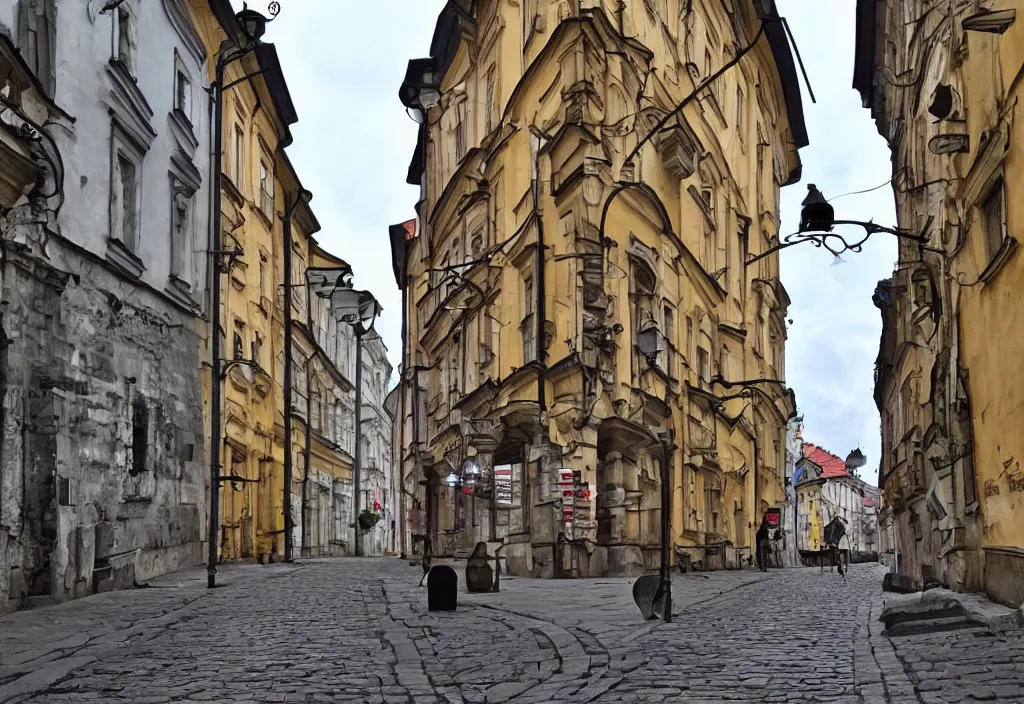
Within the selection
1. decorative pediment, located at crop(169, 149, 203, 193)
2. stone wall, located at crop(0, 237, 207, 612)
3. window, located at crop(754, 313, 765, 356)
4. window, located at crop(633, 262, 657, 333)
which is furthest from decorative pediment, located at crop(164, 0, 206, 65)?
window, located at crop(754, 313, 765, 356)

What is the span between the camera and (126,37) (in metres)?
22.2

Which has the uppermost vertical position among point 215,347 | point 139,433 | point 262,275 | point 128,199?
point 262,275

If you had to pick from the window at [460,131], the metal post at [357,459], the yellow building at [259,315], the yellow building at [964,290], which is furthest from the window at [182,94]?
the metal post at [357,459]

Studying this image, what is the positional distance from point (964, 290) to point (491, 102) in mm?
18682

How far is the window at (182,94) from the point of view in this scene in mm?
25844

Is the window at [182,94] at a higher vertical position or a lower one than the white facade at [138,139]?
higher

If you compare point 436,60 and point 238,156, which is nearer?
point 238,156

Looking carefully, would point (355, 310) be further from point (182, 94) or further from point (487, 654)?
point (487, 654)

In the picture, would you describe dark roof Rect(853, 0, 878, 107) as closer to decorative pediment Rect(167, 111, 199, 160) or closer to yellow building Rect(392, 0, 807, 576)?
yellow building Rect(392, 0, 807, 576)

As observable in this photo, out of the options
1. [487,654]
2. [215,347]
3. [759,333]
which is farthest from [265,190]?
[487,654]

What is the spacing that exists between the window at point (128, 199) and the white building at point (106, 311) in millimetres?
38

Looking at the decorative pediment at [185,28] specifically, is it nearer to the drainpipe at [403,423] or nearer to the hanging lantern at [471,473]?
the hanging lantern at [471,473]

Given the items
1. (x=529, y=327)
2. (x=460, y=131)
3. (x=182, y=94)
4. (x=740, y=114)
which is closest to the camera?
(x=182, y=94)

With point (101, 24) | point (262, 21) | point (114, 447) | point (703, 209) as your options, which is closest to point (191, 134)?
point (262, 21)
